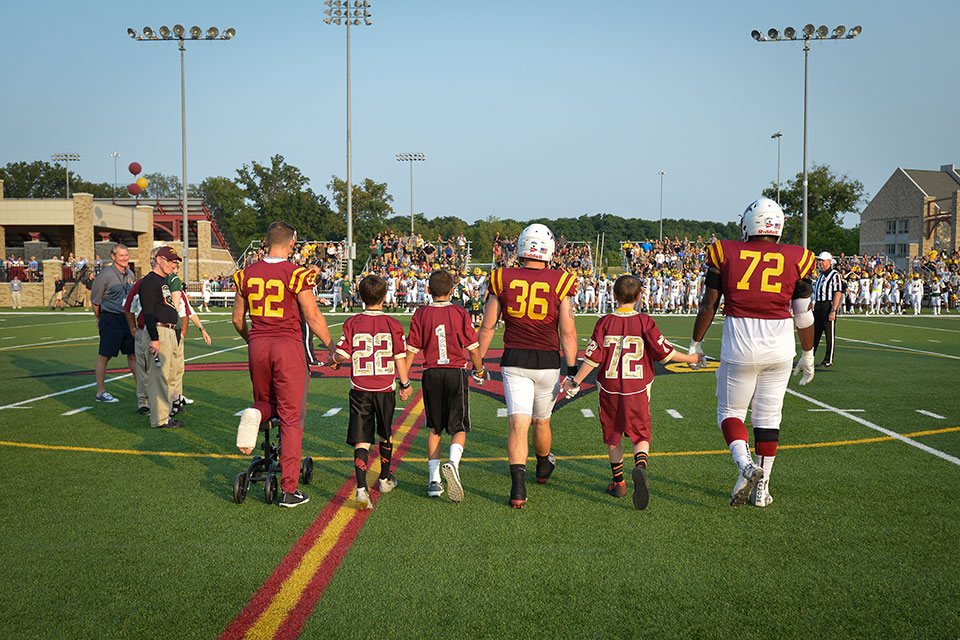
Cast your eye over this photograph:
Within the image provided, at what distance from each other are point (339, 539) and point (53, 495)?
2.56 metres

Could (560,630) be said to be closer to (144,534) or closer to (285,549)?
(285,549)

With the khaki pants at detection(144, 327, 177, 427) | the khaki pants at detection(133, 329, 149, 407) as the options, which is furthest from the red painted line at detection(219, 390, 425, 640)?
the khaki pants at detection(133, 329, 149, 407)

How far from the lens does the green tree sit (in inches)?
2530

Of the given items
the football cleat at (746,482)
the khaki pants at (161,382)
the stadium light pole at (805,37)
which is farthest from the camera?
the stadium light pole at (805,37)

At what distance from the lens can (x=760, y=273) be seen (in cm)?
497

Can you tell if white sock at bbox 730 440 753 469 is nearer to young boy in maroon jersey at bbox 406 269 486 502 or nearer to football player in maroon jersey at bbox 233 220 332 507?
young boy in maroon jersey at bbox 406 269 486 502

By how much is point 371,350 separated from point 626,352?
6.37 ft

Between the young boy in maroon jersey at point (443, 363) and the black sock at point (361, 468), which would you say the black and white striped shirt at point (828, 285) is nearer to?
the young boy in maroon jersey at point (443, 363)

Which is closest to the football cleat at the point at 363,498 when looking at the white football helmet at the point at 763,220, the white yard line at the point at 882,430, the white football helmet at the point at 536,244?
the white football helmet at the point at 536,244

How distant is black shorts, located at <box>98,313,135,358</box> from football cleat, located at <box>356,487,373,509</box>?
19.6ft

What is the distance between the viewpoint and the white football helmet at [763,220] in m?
5.10

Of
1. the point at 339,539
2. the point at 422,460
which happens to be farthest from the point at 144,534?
the point at 422,460

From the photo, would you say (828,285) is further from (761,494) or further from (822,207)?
(822,207)

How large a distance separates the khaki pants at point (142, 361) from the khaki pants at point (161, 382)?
5 centimetres
